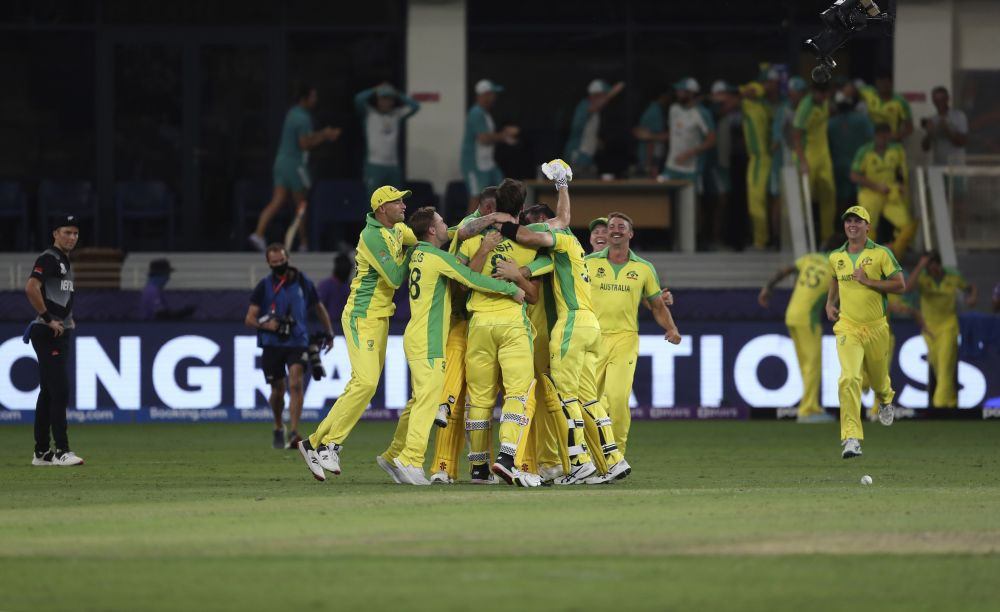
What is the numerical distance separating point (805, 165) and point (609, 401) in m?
11.7

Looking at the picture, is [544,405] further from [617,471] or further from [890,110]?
[890,110]

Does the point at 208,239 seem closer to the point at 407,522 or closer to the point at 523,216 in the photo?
the point at 523,216

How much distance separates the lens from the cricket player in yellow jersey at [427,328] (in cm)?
1373

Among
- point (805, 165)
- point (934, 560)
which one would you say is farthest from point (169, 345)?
point (934, 560)

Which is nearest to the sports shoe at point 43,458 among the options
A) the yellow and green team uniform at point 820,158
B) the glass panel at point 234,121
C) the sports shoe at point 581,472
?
the sports shoe at point 581,472

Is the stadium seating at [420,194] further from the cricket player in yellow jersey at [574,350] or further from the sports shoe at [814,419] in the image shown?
the cricket player in yellow jersey at [574,350]

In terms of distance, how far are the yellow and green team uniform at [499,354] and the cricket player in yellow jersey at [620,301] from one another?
2.11 meters

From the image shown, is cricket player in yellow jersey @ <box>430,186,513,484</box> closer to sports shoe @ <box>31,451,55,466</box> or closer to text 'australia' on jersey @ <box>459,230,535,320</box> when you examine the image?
text 'australia' on jersey @ <box>459,230,535,320</box>

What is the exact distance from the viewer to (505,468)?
1366cm

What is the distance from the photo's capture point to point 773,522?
1093 cm

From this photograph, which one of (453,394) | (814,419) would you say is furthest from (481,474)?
(814,419)

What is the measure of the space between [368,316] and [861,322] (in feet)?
16.6

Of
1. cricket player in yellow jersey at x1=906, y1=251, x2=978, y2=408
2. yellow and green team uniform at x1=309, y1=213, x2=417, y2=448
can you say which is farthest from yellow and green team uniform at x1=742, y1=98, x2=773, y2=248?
yellow and green team uniform at x1=309, y1=213, x2=417, y2=448

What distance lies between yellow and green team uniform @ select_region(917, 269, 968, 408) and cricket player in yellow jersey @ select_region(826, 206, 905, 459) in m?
7.01
